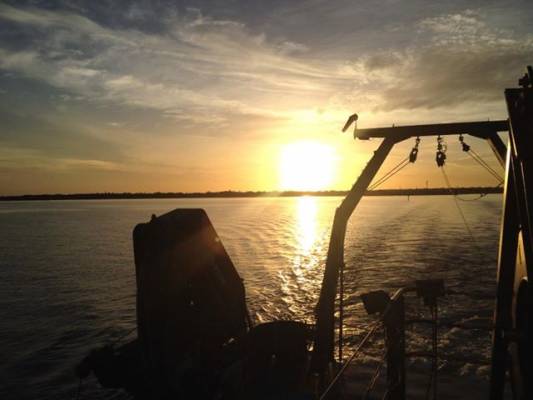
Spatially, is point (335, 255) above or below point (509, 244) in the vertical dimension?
below

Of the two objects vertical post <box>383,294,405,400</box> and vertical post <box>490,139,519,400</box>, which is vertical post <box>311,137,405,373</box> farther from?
vertical post <box>490,139,519,400</box>

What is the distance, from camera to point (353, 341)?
19.7 meters

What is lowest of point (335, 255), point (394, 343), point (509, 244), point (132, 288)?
point (132, 288)

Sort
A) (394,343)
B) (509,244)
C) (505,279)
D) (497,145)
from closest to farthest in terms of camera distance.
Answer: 1. (509,244)
2. (505,279)
3. (394,343)
4. (497,145)

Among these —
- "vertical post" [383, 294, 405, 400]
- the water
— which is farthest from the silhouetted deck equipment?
the water

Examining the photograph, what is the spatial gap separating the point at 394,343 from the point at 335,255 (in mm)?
3905

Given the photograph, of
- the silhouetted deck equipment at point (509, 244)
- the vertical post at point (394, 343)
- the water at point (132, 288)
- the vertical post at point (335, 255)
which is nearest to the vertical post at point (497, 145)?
the silhouetted deck equipment at point (509, 244)

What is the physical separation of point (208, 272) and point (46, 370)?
1133 centimetres

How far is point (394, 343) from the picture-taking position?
823 centimetres

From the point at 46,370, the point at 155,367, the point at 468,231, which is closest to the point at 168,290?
the point at 155,367

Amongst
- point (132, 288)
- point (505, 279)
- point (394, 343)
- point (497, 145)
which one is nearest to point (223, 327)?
point (394, 343)

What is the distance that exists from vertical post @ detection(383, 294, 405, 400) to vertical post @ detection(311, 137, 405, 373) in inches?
99.4

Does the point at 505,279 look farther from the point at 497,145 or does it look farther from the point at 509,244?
the point at 497,145

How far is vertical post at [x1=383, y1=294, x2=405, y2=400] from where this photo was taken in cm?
806
